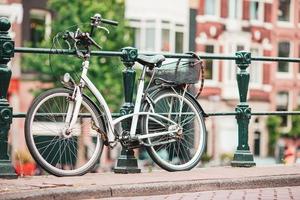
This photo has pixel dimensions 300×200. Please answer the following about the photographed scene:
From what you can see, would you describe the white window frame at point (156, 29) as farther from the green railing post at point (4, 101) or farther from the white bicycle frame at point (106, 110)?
the green railing post at point (4, 101)

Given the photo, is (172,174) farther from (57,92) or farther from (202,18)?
(202,18)

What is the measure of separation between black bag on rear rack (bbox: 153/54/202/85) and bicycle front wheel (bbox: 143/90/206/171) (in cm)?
12

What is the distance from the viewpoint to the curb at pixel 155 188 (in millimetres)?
4746

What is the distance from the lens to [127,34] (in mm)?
24641

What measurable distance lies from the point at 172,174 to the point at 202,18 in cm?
2860

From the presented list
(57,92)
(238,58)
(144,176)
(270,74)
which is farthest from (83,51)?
(270,74)

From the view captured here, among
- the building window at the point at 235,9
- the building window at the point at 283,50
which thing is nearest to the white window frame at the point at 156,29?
the building window at the point at 235,9

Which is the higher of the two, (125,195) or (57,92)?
(57,92)

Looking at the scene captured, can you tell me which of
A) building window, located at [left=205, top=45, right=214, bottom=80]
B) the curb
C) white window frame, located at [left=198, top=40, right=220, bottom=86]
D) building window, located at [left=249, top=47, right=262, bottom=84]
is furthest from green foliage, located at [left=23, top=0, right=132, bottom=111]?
the curb

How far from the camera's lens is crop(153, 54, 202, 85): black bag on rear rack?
616cm

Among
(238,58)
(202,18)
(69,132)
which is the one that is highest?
(202,18)

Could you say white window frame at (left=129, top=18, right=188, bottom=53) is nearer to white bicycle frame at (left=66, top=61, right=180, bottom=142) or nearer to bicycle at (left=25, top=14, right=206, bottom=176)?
bicycle at (left=25, top=14, right=206, bottom=176)

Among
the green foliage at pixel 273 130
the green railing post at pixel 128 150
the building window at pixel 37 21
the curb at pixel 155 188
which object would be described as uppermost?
the building window at pixel 37 21

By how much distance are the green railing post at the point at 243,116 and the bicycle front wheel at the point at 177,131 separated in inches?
21.5
